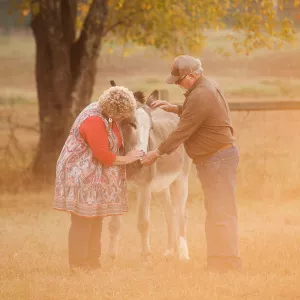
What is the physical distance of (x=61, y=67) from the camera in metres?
15.0

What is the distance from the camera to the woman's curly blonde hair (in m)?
7.16

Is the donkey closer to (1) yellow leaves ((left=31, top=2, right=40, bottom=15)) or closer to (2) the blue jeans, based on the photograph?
(2) the blue jeans

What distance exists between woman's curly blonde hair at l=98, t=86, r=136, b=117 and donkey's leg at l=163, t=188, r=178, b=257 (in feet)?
7.88

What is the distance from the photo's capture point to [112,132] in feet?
24.2

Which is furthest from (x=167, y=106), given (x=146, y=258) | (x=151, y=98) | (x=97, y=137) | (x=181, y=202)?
(x=181, y=202)

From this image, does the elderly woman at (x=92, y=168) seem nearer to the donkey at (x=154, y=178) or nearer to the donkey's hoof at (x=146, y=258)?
the donkey at (x=154, y=178)

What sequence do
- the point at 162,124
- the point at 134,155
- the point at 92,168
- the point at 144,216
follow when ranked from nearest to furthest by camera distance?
the point at 92,168, the point at 134,155, the point at 144,216, the point at 162,124

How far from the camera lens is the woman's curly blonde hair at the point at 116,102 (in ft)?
23.5

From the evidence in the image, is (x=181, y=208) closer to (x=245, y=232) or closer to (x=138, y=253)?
(x=138, y=253)

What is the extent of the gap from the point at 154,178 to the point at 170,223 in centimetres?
89

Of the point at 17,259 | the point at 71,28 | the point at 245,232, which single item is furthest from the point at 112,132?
the point at 71,28

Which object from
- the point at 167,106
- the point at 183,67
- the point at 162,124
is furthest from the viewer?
the point at 162,124

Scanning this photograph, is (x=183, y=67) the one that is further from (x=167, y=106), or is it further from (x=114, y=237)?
(x=114, y=237)

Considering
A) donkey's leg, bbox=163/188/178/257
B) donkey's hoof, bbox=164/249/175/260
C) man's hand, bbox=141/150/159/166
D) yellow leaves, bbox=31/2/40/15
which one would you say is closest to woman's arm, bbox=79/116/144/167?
man's hand, bbox=141/150/159/166
